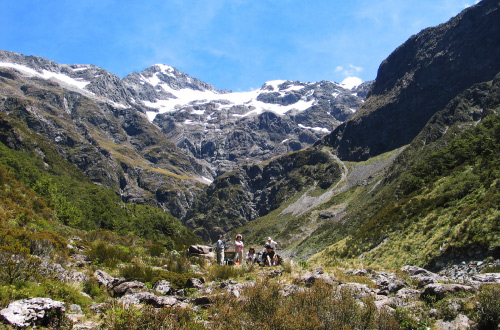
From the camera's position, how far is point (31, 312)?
265 inches

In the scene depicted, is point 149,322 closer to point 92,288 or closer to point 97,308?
point 97,308

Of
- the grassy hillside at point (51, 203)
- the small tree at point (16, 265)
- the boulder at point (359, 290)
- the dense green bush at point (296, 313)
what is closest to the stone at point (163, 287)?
the dense green bush at point (296, 313)

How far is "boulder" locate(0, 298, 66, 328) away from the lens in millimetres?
6434

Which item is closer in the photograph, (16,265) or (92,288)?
(16,265)

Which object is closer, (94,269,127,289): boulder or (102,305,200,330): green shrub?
(102,305,200,330): green shrub

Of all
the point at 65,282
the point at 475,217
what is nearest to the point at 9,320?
the point at 65,282

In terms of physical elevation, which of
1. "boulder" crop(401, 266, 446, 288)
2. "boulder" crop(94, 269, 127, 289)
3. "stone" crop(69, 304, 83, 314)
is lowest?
"boulder" crop(401, 266, 446, 288)

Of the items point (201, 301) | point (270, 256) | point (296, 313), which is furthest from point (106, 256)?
point (296, 313)

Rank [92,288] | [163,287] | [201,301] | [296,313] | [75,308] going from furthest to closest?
1. [163,287]
2. [92,288]
3. [201,301]
4. [75,308]
5. [296,313]

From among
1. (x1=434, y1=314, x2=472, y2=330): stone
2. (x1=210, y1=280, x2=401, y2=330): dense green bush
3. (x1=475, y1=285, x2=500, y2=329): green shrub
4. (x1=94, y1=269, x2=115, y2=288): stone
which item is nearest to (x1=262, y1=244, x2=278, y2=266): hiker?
(x1=94, y1=269, x2=115, y2=288): stone

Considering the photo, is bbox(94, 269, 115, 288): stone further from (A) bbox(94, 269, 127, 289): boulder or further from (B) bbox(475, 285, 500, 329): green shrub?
(B) bbox(475, 285, 500, 329): green shrub

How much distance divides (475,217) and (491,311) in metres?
16.6

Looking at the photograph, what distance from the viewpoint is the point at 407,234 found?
28797 millimetres

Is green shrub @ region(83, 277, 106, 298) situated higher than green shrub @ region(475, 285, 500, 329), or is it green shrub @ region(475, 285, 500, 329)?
green shrub @ region(83, 277, 106, 298)
